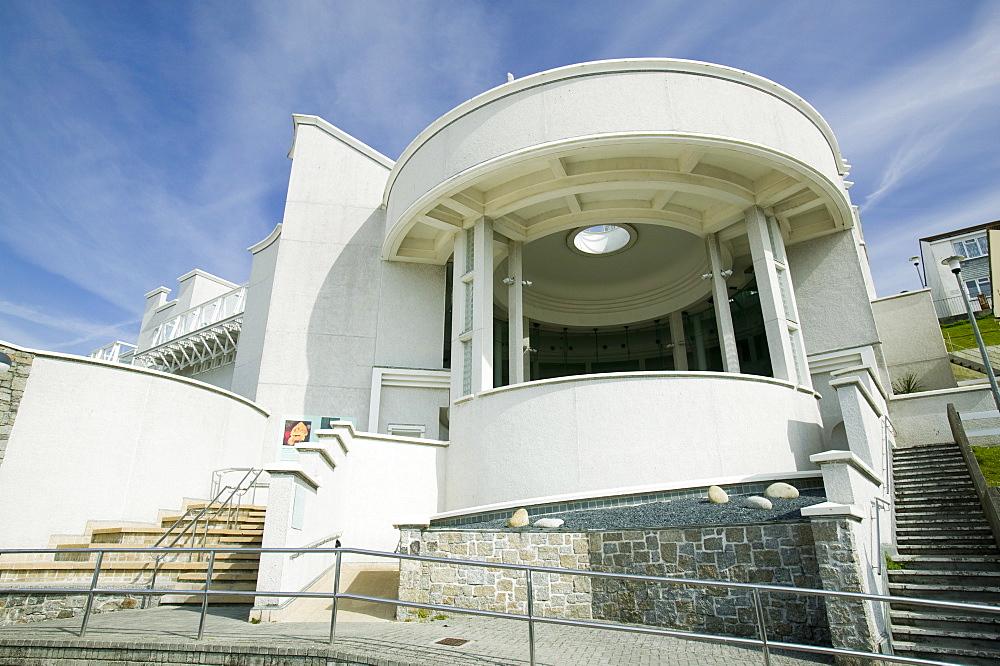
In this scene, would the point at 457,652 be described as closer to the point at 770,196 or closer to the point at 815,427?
the point at 815,427

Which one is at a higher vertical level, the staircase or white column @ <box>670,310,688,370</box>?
white column @ <box>670,310,688,370</box>

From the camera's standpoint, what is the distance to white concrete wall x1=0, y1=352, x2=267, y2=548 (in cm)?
1005

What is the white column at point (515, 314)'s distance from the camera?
15.0 m

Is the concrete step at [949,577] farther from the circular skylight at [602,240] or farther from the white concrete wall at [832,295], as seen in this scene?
the circular skylight at [602,240]

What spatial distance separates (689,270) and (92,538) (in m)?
17.9

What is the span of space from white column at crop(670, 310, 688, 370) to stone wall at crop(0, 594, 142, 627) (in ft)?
56.8

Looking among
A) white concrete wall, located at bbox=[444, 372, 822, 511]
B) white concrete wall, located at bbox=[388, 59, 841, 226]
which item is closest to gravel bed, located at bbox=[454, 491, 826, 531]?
white concrete wall, located at bbox=[444, 372, 822, 511]

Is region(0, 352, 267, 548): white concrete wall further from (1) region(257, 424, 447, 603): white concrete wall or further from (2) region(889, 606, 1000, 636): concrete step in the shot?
(2) region(889, 606, 1000, 636): concrete step

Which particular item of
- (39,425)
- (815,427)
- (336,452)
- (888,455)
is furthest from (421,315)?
(888,455)

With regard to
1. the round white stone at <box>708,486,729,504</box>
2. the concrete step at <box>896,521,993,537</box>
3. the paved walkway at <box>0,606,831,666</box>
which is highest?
the round white stone at <box>708,486,729,504</box>

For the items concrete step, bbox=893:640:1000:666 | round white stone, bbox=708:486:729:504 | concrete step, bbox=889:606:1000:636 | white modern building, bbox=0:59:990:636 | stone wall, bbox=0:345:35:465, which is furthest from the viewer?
white modern building, bbox=0:59:990:636

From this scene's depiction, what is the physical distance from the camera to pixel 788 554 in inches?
256

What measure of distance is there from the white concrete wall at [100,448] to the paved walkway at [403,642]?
412 centimetres

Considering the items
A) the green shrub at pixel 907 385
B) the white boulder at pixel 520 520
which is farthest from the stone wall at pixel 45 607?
the green shrub at pixel 907 385
